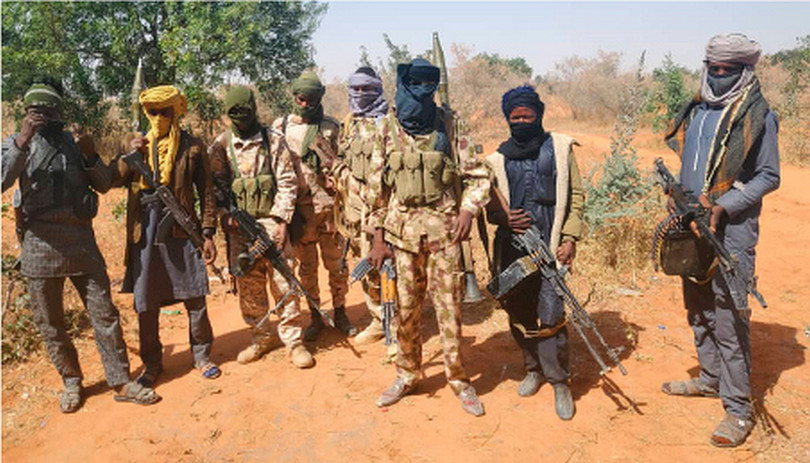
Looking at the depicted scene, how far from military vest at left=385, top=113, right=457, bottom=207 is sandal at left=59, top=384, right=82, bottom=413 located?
112 inches

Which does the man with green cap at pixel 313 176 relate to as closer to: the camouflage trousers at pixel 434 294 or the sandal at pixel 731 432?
the camouflage trousers at pixel 434 294

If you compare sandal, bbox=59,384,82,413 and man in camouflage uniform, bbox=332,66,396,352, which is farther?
man in camouflage uniform, bbox=332,66,396,352

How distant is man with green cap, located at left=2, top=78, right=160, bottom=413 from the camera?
3.71 metres

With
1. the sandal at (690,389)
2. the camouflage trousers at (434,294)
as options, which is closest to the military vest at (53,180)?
the camouflage trousers at (434,294)

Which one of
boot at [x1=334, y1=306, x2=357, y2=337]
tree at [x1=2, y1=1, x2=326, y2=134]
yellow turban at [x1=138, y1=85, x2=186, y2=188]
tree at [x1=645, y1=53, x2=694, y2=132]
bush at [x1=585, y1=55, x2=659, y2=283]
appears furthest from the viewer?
tree at [x1=645, y1=53, x2=694, y2=132]

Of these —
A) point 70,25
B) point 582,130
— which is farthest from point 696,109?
point 582,130

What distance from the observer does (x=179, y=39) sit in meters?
10.8

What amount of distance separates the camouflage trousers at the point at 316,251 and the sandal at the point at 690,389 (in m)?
2.87

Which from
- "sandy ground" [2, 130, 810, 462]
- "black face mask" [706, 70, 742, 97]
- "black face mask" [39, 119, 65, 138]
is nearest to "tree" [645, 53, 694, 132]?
"sandy ground" [2, 130, 810, 462]

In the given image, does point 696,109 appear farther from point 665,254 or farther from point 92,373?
point 92,373

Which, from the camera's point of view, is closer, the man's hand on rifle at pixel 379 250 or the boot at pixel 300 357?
the man's hand on rifle at pixel 379 250

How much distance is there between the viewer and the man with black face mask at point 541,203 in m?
3.66

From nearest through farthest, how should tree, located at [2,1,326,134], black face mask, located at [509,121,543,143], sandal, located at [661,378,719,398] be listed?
black face mask, located at [509,121,543,143], sandal, located at [661,378,719,398], tree, located at [2,1,326,134]

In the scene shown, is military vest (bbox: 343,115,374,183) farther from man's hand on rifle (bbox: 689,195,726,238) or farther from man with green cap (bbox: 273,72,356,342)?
man's hand on rifle (bbox: 689,195,726,238)
